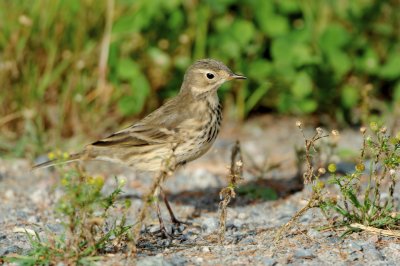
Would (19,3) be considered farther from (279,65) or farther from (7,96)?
(279,65)

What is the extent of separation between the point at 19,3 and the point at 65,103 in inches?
44.8

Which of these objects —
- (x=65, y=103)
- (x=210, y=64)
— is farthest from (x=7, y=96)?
(x=210, y=64)

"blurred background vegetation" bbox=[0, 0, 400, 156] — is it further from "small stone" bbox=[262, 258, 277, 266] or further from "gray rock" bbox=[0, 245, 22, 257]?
"small stone" bbox=[262, 258, 277, 266]

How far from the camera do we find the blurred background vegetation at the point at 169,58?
755 cm

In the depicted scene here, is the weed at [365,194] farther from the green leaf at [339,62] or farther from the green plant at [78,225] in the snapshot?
the green leaf at [339,62]

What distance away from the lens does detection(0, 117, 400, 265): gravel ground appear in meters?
4.37

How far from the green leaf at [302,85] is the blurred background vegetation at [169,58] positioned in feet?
0.05

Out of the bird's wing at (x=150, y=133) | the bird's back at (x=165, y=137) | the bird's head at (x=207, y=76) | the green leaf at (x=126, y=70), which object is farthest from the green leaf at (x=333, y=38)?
the bird's wing at (x=150, y=133)

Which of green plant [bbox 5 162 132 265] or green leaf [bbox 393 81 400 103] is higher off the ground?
green leaf [bbox 393 81 400 103]

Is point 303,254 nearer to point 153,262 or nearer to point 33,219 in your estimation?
point 153,262

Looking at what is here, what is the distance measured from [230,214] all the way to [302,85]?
2.57 metres

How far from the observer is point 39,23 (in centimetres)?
764

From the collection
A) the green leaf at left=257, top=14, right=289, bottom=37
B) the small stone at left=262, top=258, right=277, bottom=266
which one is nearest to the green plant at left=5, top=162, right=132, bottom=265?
the small stone at left=262, top=258, right=277, bottom=266

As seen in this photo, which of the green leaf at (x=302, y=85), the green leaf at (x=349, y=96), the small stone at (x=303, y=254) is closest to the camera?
the small stone at (x=303, y=254)
